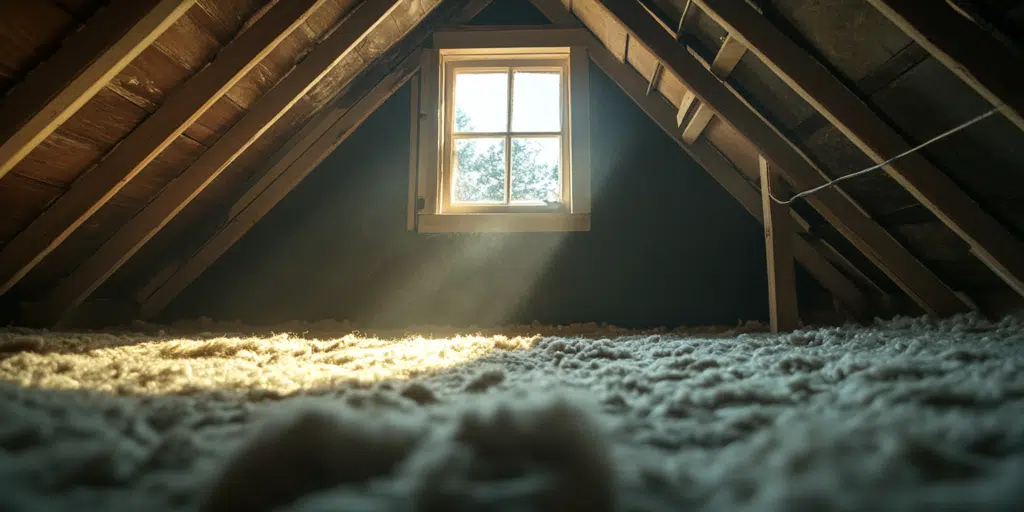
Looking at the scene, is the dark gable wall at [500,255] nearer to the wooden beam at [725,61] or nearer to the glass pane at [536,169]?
the glass pane at [536,169]

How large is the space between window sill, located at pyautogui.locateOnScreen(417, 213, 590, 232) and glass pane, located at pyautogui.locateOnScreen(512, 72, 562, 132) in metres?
0.52

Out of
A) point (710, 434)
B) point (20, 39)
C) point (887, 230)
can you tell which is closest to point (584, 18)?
point (887, 230)

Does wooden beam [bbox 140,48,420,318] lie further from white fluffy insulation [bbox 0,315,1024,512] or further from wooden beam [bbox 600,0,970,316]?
white fluffy insulation [bbox 0,315,1024,512]

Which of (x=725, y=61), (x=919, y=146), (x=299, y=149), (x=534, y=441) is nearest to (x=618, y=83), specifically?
(x=725, y=61)

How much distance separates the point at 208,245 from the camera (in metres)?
2.54

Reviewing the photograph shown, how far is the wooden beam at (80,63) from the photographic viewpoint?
1248mm

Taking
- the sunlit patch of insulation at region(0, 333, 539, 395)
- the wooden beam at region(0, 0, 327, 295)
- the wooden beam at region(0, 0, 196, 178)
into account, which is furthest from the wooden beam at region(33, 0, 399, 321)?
the wooden beam at region(0, 0, 196, 178)

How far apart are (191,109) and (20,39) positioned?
0.43 metres

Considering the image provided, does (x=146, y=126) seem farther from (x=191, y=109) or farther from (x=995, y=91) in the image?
(x=995, y=91)

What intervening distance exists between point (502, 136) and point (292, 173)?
3.80 feet

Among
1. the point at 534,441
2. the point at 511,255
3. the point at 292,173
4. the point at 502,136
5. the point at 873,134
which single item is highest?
the point at 502,136

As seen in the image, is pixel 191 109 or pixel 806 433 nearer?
pixel 806 433

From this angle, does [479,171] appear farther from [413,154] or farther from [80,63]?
[80,63]

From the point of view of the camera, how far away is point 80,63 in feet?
4.13
